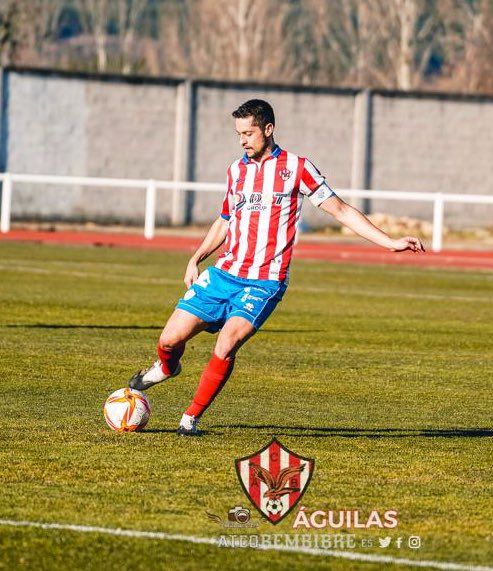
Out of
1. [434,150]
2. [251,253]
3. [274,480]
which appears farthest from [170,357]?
[434,150]

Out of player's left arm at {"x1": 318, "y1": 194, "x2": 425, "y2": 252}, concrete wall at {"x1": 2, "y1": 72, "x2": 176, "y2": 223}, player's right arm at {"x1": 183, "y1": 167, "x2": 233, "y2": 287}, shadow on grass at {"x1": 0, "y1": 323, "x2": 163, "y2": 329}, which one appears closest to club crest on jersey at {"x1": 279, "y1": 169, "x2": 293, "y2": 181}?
player's left arm at {"x1": 318, "y1": 194, "x2": 425, "y2": 252}

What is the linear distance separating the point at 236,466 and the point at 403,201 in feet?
112

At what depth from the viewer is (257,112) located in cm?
936

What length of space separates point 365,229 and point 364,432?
147 cm

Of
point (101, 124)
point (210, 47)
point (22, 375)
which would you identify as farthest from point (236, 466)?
point (210, 47)

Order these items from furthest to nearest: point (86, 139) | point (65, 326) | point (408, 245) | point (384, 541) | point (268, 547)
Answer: point (86, 139) < point (65, 326) < point (408, 245) < point (384, 541) < point (268, 547)

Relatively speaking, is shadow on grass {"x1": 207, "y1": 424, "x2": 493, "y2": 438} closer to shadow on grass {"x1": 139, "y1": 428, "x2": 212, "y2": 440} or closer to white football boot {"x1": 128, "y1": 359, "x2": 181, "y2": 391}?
shadow on grass {"x1": 139, "y1": 428, "x2": 212, "y2": 440}

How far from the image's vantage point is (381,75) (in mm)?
72438

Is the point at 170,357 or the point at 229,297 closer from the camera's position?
the point at 229,297

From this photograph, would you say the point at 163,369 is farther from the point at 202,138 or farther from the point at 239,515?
the point at 202,138

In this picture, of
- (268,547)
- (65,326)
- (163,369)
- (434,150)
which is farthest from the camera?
(434,150)

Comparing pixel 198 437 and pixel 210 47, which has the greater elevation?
pixel 210 47

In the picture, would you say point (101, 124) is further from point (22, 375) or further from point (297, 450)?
point (297, 450)

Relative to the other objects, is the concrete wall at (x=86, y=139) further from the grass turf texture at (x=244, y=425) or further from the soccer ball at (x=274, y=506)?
the soccer ball at (x=274, y=506)
